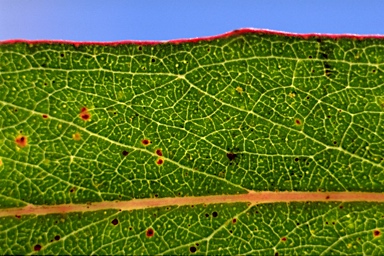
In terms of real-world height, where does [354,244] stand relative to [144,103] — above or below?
below

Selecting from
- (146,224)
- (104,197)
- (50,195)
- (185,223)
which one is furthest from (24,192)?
(185,223)

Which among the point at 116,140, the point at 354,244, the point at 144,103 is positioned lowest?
the point at 354,244

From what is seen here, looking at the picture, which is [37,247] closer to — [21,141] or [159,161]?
[21,141]

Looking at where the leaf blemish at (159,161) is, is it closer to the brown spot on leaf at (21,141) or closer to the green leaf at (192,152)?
the green leaf at (192,152)

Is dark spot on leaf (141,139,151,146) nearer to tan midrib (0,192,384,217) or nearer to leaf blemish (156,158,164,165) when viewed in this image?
leaf blemish (156,158,164,165)

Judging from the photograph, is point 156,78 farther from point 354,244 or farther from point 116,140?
point 354,244

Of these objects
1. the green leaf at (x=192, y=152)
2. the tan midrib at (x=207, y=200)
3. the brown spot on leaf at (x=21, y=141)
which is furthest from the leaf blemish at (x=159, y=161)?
the brown spot on leaf at (x=21, y=141)

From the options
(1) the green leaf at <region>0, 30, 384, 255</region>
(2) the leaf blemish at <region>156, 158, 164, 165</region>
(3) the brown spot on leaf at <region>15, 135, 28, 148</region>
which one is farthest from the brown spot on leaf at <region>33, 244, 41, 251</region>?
(2) the leaf blemish at <region>156, 158, 164, 165</region>

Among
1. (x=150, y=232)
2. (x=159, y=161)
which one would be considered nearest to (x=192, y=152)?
(x=159, y=161)
